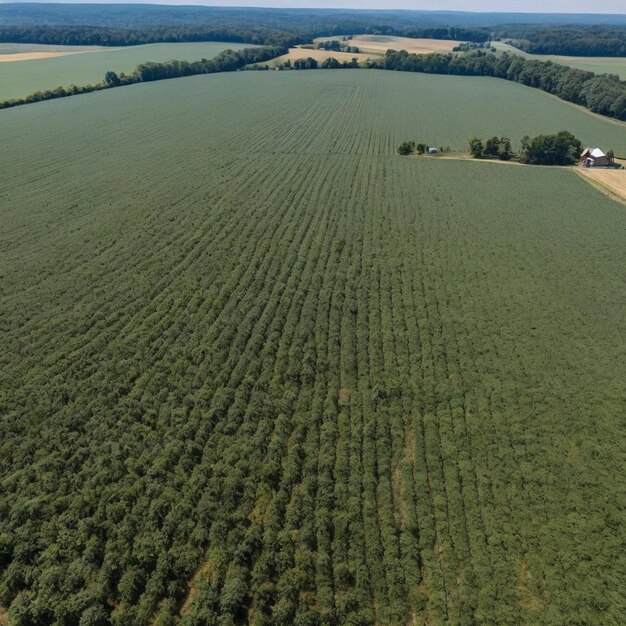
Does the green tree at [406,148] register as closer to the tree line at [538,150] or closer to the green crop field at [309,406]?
the tree line at [538,150]

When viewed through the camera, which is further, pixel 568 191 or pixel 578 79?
pixel 578 79

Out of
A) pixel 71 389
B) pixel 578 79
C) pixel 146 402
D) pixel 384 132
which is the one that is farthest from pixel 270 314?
pixel 578 79

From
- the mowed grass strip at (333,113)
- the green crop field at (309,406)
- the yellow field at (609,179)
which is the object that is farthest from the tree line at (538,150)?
the green crop field at (309,406)

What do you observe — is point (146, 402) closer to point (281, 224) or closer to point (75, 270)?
point (75, 270)

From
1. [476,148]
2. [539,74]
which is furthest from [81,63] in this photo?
[539,74]

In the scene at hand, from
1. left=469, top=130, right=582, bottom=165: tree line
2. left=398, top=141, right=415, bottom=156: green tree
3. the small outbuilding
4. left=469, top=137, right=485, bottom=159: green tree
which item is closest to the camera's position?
the small outbuilding

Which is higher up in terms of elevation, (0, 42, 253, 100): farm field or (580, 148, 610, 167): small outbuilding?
(580, 148, 610, 167): small outbuilding

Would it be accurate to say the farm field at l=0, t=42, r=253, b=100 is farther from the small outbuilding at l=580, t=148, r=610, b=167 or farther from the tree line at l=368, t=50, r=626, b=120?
the small outbuilding at l=580, t=148, r=610, b=167

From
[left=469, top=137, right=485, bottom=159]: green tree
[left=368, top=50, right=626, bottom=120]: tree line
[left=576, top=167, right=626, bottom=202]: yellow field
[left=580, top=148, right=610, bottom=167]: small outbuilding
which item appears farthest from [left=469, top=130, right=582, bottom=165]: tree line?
[left=368, top=50, right=626, bottom=120]: tree line
